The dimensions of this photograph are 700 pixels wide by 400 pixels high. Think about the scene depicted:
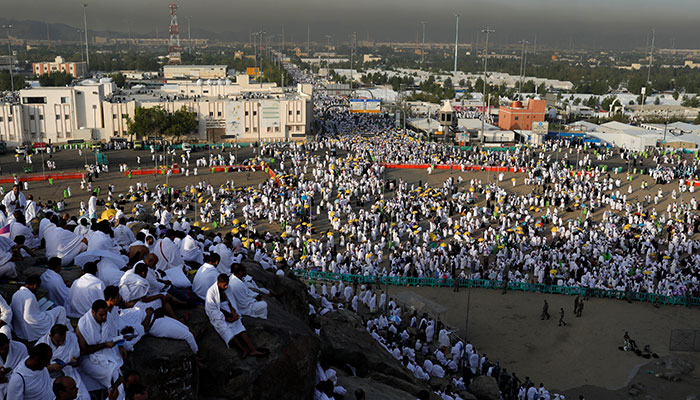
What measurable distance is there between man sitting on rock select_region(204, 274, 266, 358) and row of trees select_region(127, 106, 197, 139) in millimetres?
37231

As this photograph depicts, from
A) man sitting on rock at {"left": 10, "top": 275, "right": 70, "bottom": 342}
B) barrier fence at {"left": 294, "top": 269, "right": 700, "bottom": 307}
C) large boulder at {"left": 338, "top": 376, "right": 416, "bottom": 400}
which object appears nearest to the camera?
man sitting on rock at {"left": 10, "top": 275, "right": 70, "bottom": 342}

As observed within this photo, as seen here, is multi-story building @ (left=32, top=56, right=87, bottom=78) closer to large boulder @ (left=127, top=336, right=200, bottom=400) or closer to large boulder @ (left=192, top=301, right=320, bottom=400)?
large boulder @ (left=192, top=301, right=320, bottom=400)

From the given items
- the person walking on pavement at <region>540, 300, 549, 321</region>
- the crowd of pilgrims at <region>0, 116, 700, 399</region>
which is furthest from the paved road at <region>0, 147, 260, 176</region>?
the person walking on pavement at <region>540, 300, 549, 321</region>

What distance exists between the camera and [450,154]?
3941cm

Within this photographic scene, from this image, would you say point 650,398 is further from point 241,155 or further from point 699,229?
point 241,155

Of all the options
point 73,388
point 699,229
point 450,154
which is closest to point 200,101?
point 450,154

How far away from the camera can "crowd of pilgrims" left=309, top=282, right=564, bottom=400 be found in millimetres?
12234

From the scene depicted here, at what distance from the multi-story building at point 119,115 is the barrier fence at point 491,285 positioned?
87.4ft

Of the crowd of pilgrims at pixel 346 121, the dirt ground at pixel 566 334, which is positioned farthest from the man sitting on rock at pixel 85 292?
the crowd of pilgrims at pixel 346 121

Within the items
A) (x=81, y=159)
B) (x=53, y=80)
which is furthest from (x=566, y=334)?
(x=53, y=80)

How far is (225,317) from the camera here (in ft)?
23.4

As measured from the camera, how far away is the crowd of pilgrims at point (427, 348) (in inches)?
482

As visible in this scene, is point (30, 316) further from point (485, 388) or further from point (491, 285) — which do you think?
point (491, 285)

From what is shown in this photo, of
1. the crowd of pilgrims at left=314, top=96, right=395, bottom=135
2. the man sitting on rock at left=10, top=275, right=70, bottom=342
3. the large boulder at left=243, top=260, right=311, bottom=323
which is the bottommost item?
the crowd of pilgrims at left=314, top=96, right=395, bottom=135
